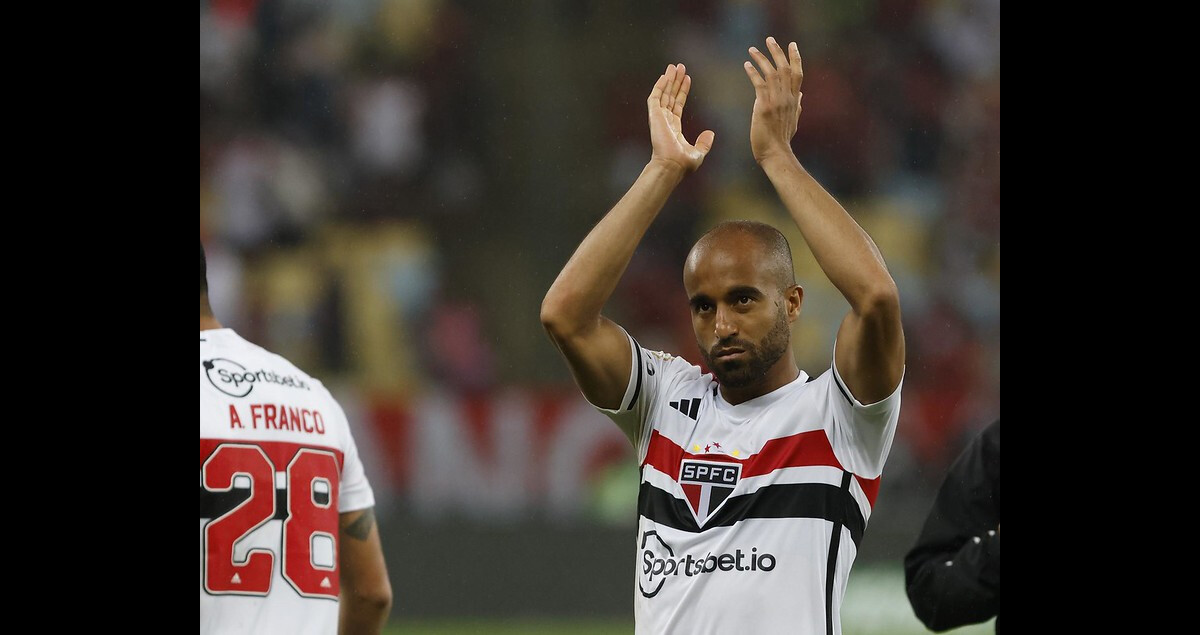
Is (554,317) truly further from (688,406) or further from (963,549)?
(963,549)

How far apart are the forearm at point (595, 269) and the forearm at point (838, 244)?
335mm

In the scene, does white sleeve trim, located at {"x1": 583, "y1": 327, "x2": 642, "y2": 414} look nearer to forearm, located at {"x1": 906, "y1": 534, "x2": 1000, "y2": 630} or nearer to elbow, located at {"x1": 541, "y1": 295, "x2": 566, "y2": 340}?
elbow, located at {"x1": 541, "y1": 295, "x2": 566, "y2": 340}

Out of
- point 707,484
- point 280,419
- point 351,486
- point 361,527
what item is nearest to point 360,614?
point 361,527

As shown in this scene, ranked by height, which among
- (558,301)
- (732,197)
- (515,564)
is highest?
(732,197)

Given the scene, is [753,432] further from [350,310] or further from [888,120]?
[888,120]

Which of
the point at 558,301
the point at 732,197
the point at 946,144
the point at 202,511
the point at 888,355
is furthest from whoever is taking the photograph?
the point at 946,144

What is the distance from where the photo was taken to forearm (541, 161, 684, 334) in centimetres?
299

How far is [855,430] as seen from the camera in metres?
2.93

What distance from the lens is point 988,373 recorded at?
815 centimetres

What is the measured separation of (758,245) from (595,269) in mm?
383

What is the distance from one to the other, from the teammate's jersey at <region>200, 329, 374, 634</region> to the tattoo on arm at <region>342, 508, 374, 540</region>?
139 mm

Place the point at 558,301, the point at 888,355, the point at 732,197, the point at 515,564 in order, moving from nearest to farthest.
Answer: the point at 888,355 → the point at 558,301 → the point at 515,564 → the point at 732,197
